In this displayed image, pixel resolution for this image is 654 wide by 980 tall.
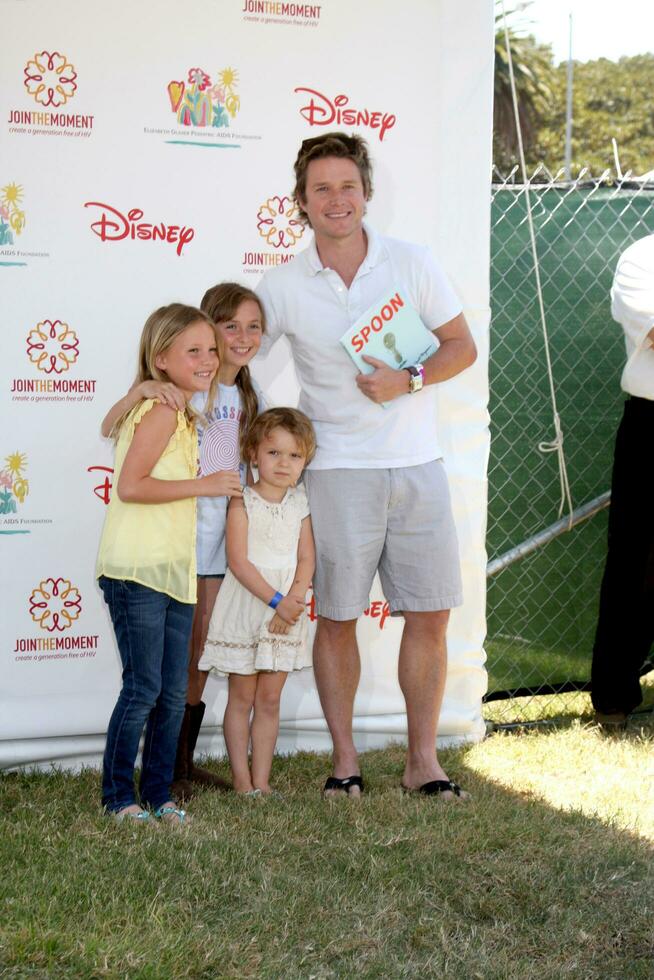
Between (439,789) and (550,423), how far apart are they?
180 centimetres

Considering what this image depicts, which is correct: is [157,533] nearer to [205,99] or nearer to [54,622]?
[54,622]

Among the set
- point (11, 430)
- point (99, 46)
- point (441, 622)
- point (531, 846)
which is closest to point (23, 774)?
point (11, 430)

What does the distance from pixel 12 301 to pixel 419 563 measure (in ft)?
5.50

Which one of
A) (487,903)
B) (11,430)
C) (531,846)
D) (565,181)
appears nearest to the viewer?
(487,903)

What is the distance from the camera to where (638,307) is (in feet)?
15.1

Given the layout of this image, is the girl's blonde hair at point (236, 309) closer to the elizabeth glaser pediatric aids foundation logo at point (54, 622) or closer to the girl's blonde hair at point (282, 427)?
the girl's blonde hair at point (282, 427)

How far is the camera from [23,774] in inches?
171

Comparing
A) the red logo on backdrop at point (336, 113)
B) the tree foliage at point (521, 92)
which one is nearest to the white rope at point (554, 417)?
the red logo on backdrop at point (336, 113)

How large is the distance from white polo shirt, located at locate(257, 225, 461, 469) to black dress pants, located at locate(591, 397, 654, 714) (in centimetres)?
114

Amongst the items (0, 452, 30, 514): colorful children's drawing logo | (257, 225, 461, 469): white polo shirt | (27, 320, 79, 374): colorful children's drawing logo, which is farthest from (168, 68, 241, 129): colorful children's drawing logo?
(0, 452, 30, 514): colorful children's drawing logo

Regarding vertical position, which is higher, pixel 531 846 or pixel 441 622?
pixel 441 622

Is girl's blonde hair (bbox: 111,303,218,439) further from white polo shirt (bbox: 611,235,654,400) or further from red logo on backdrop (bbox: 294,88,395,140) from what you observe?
white polo shirt (bbox: 611,235,654,400)

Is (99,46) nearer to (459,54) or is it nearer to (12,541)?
(459,54)

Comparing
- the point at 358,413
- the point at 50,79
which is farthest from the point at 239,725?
the point at 50,79
